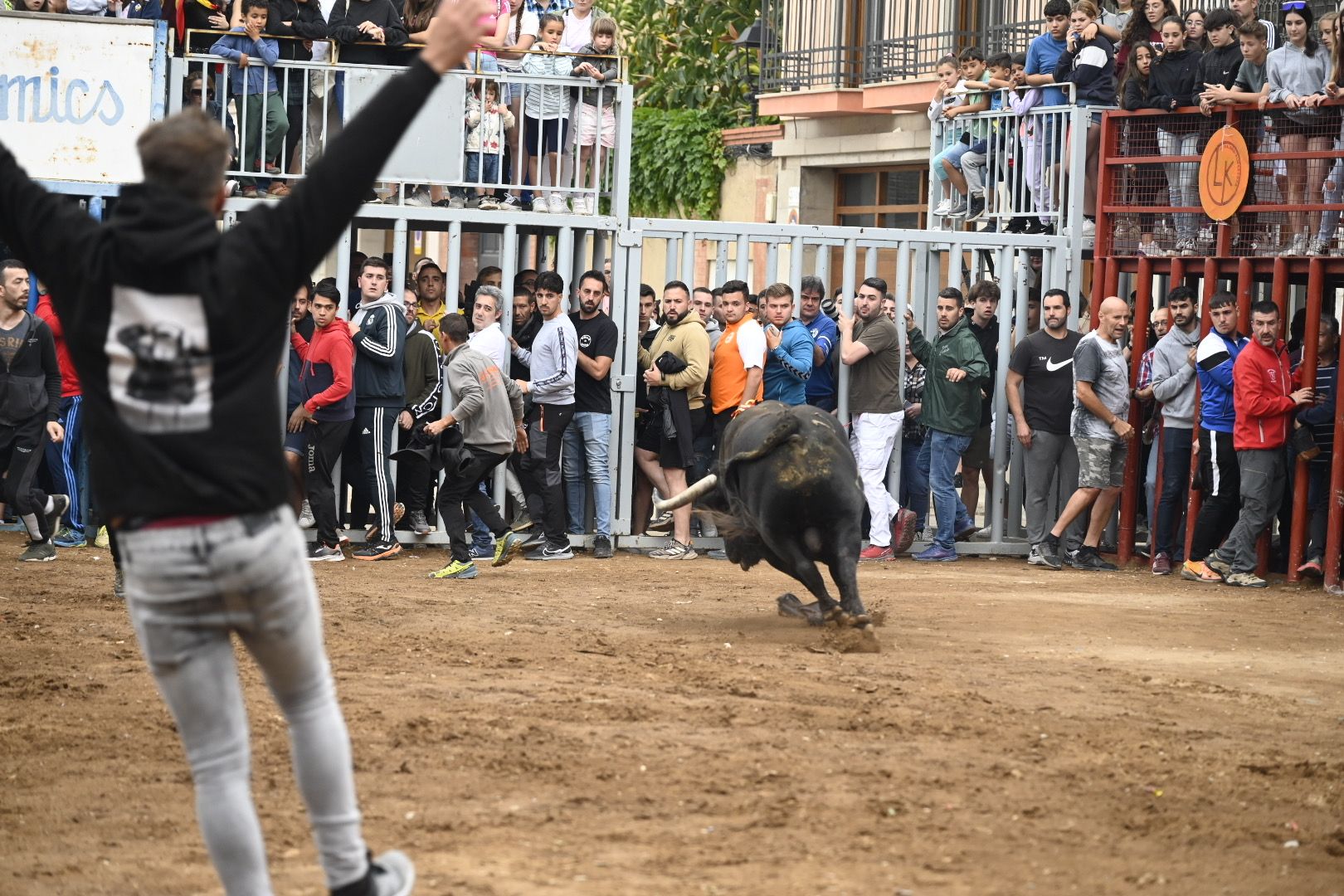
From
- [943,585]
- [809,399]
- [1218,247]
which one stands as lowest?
[943,585]

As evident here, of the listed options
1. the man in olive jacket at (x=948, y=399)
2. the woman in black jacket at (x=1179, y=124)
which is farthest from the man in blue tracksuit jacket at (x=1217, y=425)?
the man in olive jacket at (x=948, y=399)

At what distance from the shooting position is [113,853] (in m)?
5.43

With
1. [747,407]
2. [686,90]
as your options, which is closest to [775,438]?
[747,407]

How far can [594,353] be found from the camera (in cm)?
1359

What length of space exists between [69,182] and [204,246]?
32.9ft

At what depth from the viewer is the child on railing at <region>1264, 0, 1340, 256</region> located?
508 inches

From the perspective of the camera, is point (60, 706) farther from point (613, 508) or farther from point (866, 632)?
point (613, 508)

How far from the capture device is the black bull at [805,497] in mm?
9320

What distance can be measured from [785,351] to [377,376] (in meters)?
3.14

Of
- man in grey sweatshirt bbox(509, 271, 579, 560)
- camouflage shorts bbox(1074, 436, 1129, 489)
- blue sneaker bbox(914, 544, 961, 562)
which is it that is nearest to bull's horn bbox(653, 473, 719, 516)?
man in grey sweatshirt bbox(509, 271, 579, 560)

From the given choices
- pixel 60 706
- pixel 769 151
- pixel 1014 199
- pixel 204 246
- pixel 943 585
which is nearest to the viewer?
pixel 204 246

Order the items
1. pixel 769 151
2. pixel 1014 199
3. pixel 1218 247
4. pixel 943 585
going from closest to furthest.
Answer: pixel 943 585, pixel 1218 247, pixel 1014 199, pixel 769 151

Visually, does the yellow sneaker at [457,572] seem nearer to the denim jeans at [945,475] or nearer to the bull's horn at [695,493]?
the bull's horn at [695,493]

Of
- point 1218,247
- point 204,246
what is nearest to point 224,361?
point 204,246
